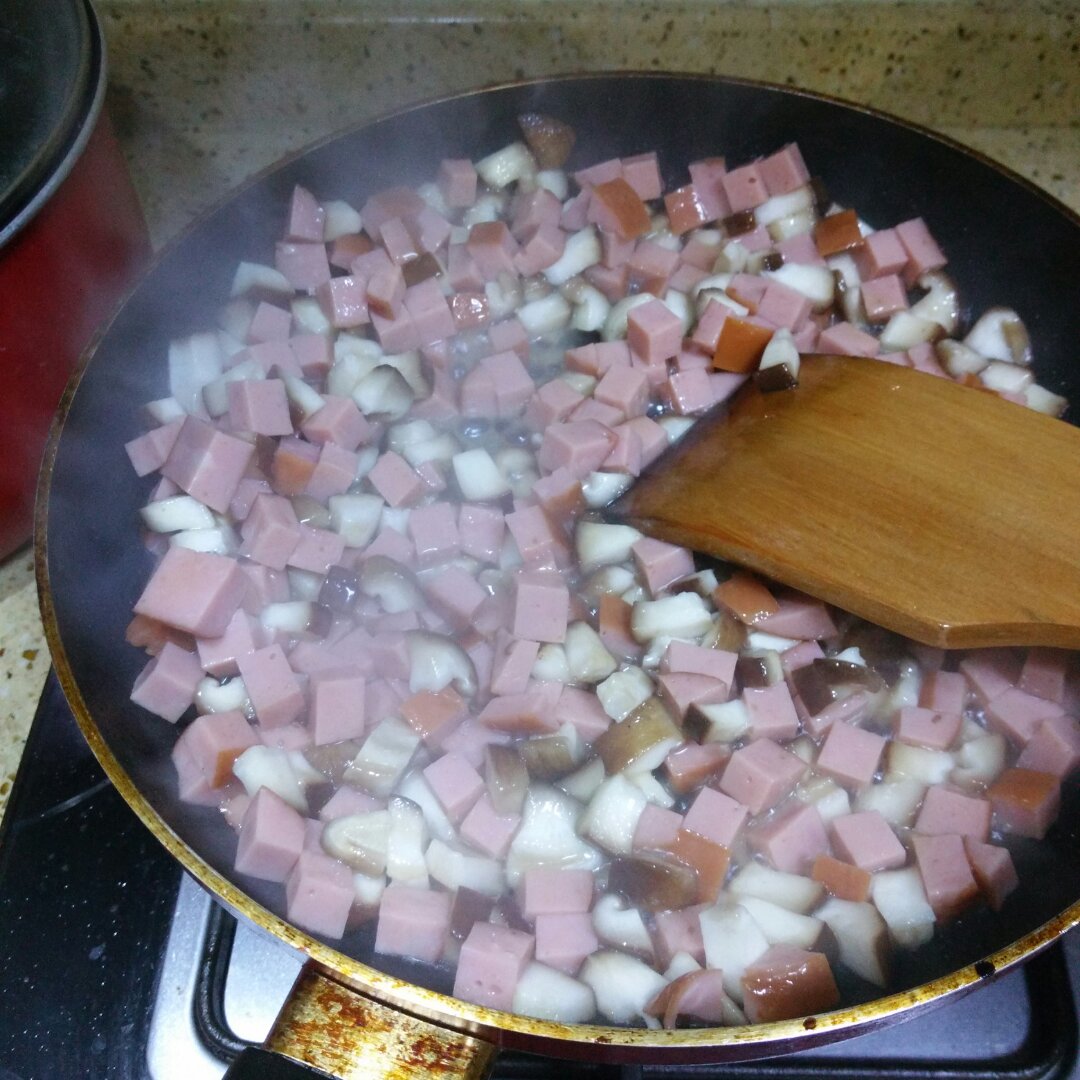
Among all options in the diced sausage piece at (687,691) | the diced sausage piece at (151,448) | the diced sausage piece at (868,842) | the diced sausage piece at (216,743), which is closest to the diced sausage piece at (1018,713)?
the diced sausage piece at (868,842)

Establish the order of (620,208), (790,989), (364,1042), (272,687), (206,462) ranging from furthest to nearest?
(620,208)
(206,462)
(272,687)
(790,989)
(364,1042)

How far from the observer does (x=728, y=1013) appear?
1.11m

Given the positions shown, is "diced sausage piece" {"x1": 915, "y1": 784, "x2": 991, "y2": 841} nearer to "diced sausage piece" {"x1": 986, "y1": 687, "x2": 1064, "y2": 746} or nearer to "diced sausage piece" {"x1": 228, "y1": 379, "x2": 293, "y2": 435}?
"diced sausage piece" {"x1": 986, "y1": 687, "x2": 1064, "y2": 746}

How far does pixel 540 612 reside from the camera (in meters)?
1.37

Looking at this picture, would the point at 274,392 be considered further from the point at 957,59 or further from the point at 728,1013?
the point at 957,59

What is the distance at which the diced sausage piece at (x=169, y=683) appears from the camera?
4.27 ft

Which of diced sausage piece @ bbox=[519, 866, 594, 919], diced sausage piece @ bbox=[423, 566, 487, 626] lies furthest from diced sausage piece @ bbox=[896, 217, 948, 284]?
diced sausage piece @ bbox=[519, 866, 594, 919]

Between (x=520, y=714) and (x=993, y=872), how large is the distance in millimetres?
630

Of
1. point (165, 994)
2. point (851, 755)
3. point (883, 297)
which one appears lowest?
Result: point (165, 994)

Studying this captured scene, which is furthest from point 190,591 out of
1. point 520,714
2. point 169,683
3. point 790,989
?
point 790,989

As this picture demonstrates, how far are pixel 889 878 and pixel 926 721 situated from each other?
235 millimetres

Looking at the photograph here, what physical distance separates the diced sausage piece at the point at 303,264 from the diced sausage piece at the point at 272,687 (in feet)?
2.27

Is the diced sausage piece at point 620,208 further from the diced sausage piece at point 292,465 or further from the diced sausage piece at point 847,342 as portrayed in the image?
the diced sausage piece at point 292,465

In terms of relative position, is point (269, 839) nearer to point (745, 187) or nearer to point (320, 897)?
point (320, 897)
